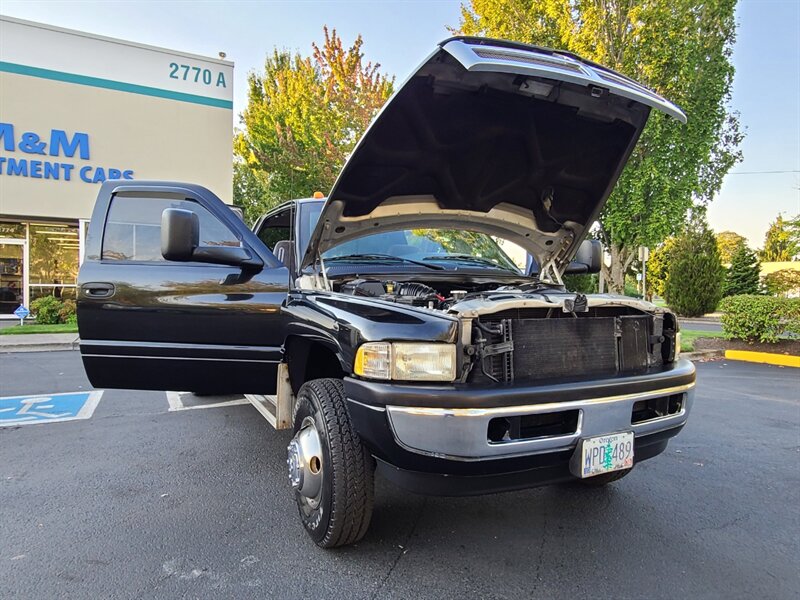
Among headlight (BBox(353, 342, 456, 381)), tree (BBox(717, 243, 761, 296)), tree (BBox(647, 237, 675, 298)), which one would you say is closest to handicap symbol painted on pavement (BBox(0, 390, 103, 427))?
headlight (BBox(353, 342, 456, 381))

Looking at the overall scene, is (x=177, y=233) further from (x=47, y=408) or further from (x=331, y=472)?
(x=47, y=408)

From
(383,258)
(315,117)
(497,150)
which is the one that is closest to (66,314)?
(315,117)

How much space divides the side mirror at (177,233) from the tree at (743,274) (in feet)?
102

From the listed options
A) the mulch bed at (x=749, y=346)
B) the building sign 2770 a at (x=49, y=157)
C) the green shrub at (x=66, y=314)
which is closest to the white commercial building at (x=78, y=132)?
the building sign 2770 a at (x=49, y=157)

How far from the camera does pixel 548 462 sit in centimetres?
213

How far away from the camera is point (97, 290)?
3377 millimetres

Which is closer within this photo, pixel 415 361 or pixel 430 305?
pixel 415 361

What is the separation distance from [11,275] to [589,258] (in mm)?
15436

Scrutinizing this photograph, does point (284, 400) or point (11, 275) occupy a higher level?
point (11, 275)

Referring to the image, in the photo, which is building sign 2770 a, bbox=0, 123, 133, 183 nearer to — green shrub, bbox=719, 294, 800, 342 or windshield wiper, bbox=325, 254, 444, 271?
windshield wiper, bbox=325, 254, 444, 271

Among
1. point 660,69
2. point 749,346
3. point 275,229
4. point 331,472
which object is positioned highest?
point 660,69

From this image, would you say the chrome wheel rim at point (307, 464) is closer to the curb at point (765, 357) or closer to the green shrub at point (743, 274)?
the curb at point (765, 357)

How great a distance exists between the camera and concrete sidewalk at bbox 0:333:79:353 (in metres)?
9.36

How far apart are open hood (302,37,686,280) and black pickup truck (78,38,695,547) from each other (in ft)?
0.05
